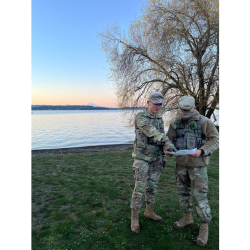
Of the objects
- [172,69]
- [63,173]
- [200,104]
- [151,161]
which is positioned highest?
[172,69]

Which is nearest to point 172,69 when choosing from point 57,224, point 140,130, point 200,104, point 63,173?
point 200,104

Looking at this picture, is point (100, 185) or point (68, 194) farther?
point (100, 185)

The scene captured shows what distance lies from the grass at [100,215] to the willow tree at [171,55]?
22.7 ft

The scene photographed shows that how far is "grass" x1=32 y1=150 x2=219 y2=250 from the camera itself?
3287 mm

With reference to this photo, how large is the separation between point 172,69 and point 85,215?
10572mm

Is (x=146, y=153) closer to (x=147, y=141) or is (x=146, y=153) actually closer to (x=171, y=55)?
(x=147, y=141)

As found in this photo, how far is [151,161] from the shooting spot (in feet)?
11.8

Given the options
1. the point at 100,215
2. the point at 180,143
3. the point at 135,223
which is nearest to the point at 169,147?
the point at 180,143

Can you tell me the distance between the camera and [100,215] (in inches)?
165

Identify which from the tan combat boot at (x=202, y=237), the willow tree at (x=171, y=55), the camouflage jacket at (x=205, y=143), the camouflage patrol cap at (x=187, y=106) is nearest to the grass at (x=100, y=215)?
the tan combat boot at (x=202, y=237)

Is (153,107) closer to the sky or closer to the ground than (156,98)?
closer to the ground

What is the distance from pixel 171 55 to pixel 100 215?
1064 centimetres

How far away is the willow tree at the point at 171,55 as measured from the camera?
11.1 m

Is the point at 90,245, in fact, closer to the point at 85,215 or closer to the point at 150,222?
the point at 85,215
